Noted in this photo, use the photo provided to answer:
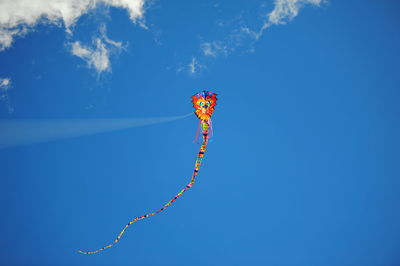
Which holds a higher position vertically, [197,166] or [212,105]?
[212,105]

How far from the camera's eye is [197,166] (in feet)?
69.6

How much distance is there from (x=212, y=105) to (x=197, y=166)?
4.19 m

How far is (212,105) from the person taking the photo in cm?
2005

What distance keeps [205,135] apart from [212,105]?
6.56 ft

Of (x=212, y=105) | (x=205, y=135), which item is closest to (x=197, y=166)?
(x=205, y=135)

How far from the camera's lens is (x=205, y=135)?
20.6 meters

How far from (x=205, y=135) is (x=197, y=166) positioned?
2.19 metres

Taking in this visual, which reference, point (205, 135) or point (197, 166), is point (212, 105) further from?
point (197, 166)
